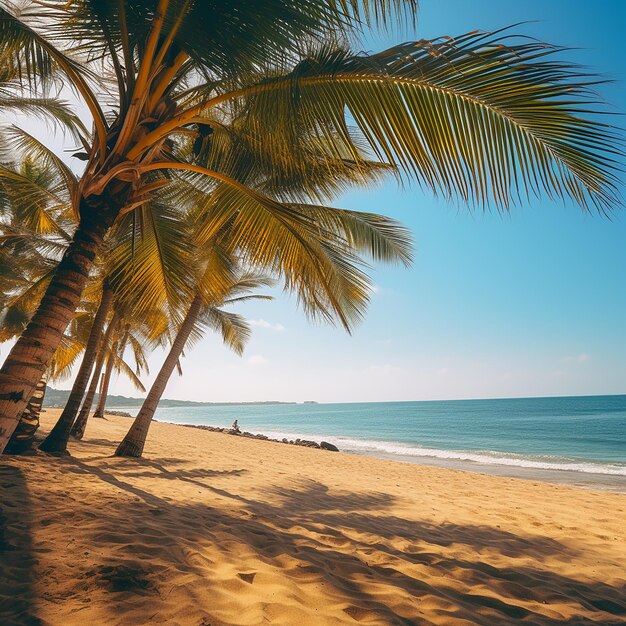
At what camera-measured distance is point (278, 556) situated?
10.2 feet

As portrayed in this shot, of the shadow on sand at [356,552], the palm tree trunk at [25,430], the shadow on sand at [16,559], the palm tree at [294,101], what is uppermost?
the palm tree at [294,101]

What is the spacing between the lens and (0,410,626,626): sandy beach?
2.20m

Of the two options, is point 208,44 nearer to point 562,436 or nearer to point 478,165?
point 478,165

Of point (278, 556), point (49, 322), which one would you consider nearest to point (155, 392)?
point (49, 322)

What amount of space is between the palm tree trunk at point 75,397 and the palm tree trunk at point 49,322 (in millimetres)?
4966

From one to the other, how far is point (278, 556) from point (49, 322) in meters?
2.48

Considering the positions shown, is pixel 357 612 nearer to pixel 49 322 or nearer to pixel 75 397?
pixel 49 322

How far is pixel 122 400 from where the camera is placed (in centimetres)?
14262

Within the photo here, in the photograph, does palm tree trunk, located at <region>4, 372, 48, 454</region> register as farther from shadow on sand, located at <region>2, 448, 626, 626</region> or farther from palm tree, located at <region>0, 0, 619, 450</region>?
palm tree, located at <region>0, 0, 619, 450</region>

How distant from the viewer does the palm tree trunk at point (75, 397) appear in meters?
7.09

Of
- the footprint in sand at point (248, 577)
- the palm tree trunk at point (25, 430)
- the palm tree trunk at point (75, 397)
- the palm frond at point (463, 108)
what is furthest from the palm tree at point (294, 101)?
the palm tree trunk at point (75, 397)

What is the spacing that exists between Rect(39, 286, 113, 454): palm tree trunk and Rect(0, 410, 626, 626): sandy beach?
1.01m

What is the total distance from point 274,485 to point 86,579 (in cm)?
462

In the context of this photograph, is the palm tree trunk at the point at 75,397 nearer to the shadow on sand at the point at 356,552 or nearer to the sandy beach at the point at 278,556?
the sandy beach at the point at 278,556
